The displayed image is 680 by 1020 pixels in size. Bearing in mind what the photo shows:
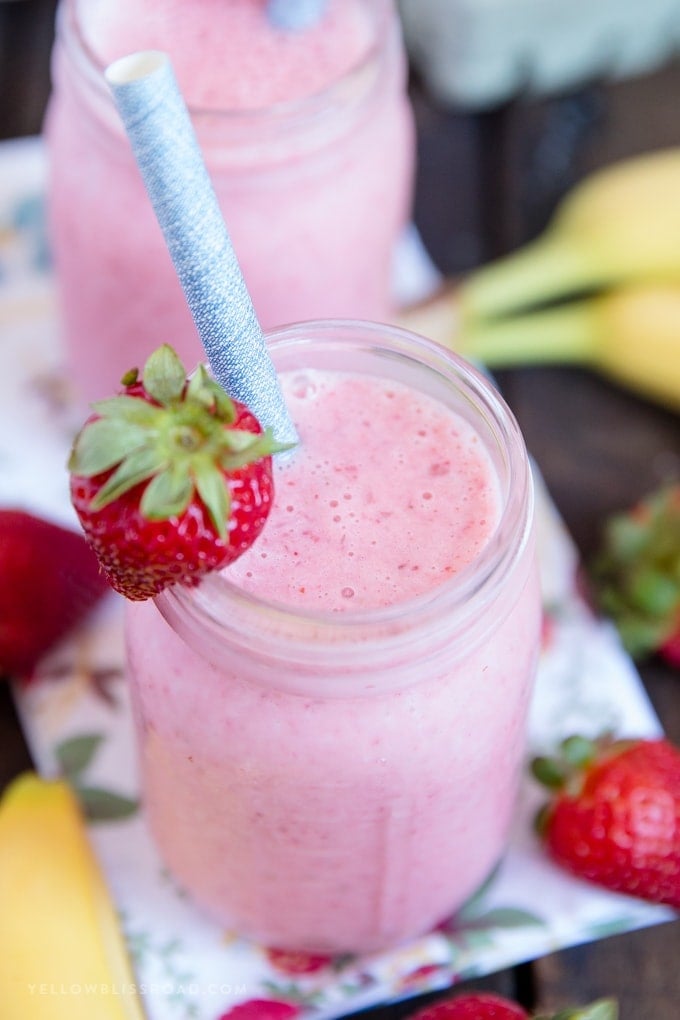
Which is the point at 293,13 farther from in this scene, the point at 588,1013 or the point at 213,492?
the point at 588,1013

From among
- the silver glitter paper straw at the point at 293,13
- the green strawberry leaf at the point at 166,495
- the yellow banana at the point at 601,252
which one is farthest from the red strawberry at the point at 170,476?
the yellow banana at the point at 601,252

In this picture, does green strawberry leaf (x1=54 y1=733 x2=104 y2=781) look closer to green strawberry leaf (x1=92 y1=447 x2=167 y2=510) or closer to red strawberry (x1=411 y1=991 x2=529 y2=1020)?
red strawberry (x1=411 y1=991 x2=529 y2=1020)

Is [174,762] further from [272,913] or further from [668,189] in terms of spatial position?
[668,189]

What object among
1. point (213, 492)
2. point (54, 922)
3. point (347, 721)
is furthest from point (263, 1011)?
point (213, 492)

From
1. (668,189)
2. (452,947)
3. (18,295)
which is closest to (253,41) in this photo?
(18,295)

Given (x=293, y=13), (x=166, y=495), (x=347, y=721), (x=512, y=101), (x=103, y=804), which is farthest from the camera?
(x=512, y=101)

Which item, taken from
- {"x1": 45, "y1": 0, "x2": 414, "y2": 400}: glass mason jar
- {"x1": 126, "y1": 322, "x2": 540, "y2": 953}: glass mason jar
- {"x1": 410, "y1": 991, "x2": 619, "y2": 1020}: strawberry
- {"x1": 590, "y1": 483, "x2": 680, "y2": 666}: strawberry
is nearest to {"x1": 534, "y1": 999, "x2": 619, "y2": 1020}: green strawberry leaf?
{"x1": 410, "y1": 991, "x2": 619, "y2": 1020}: strawberry

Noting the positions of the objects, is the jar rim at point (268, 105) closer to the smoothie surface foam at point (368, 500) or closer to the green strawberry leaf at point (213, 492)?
the smoothie surface foam at point (368, 500)
